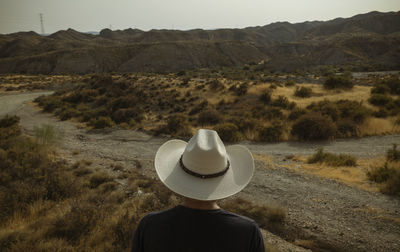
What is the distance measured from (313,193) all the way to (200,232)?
689 cm

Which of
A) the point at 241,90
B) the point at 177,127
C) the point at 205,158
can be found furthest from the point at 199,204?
the point at 241,90

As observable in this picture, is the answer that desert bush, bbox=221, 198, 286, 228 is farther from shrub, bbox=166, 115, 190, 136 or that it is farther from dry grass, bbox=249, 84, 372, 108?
dry grass, bbox=249, 84, 372, 108

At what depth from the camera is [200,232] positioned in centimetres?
148

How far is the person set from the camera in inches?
59.0

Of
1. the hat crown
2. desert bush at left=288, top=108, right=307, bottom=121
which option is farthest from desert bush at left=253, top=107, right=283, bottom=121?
the hat crown

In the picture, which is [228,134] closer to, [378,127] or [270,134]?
[270,134]

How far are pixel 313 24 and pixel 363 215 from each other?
210881 mm

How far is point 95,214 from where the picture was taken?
16.1ft

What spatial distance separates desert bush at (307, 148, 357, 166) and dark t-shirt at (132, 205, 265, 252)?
9.15 meters

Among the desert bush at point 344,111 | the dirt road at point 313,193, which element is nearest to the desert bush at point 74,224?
the dirt road at point 313,193

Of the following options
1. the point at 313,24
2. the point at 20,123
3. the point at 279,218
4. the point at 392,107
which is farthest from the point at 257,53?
the point at 313,24

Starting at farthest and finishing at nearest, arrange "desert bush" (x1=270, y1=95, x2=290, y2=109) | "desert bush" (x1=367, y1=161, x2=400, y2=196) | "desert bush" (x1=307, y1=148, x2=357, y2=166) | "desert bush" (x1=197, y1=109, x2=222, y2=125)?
"desert bush" (x1=270, y1=95, x2=290, y2=109), "desert bush" (x1=197, y1=109, x2=222, y2=125), "desert bush" (x1=307, y1=148, x2=357, y2=166), "desert bush" (x1=367, y1=161, x2=400, y2=196)

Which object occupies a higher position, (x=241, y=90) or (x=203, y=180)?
(x=203, y=180)

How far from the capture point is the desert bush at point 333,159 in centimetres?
901
